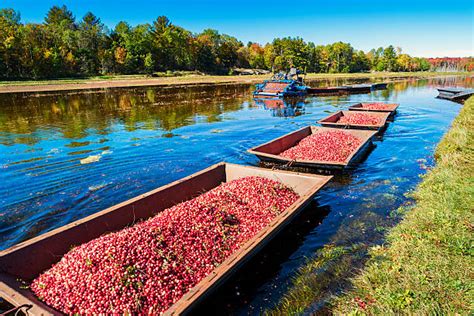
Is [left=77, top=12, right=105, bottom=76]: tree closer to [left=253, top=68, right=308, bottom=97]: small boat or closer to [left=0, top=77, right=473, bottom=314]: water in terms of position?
[left=253, top=68, right=308, bottom=97]: small boat

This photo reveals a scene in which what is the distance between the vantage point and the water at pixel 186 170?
6.44m

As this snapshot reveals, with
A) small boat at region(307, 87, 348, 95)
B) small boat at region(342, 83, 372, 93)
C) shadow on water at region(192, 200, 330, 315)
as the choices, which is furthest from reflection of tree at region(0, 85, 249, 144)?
small boat at region(342, 83, 372, 93)

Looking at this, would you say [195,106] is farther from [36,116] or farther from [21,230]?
[21,230]

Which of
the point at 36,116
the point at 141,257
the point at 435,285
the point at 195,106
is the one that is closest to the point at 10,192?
the point at 141,257

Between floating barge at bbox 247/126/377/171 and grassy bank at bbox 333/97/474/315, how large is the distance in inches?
99.0

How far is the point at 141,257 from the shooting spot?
459 cm

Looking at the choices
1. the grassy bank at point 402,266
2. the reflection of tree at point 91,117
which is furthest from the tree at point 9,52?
the grassy bank at point 402,266

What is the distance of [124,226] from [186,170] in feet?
16.1

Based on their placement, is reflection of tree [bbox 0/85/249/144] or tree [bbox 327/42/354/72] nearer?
reflection of tree [bbox 0/85/249/144]

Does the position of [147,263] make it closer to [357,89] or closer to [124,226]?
[124,226]

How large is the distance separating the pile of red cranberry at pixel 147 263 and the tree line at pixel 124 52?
66.2 m

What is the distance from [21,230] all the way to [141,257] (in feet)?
14.2

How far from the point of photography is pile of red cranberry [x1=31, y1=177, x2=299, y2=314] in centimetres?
411

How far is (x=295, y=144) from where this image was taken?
12789mm
